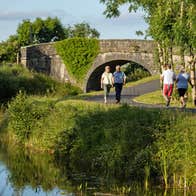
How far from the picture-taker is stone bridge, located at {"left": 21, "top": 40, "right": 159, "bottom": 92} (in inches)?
2136

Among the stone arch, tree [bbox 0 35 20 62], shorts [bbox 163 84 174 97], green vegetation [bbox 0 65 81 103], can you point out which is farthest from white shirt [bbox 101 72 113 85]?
tree [bbox 0 35 20 62]

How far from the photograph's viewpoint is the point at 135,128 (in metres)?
21.3

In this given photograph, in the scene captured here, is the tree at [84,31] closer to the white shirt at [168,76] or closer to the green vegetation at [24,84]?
the green vegetation at [24,84]

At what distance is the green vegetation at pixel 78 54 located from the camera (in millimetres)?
57656

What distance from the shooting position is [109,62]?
187 ft

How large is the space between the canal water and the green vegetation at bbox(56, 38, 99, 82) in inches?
1297

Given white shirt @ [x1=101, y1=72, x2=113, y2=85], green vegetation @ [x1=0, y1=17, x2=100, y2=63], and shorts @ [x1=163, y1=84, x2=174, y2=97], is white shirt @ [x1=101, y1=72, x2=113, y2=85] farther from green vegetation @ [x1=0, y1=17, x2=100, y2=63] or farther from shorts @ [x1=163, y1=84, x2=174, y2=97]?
green vegetation @ [x1=0, y1=17, x2=100, y2=63]

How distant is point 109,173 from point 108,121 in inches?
100

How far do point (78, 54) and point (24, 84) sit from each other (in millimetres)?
10969

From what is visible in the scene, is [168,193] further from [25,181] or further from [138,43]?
[138,43]

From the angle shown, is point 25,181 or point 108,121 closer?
point 25,181

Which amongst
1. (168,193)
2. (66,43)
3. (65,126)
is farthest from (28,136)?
(66,43)

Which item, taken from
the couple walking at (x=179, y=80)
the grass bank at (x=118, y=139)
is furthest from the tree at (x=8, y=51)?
the couple walking at (x=179, y=80)

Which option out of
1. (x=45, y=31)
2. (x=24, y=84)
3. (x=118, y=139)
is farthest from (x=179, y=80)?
(x=45, y=31)
